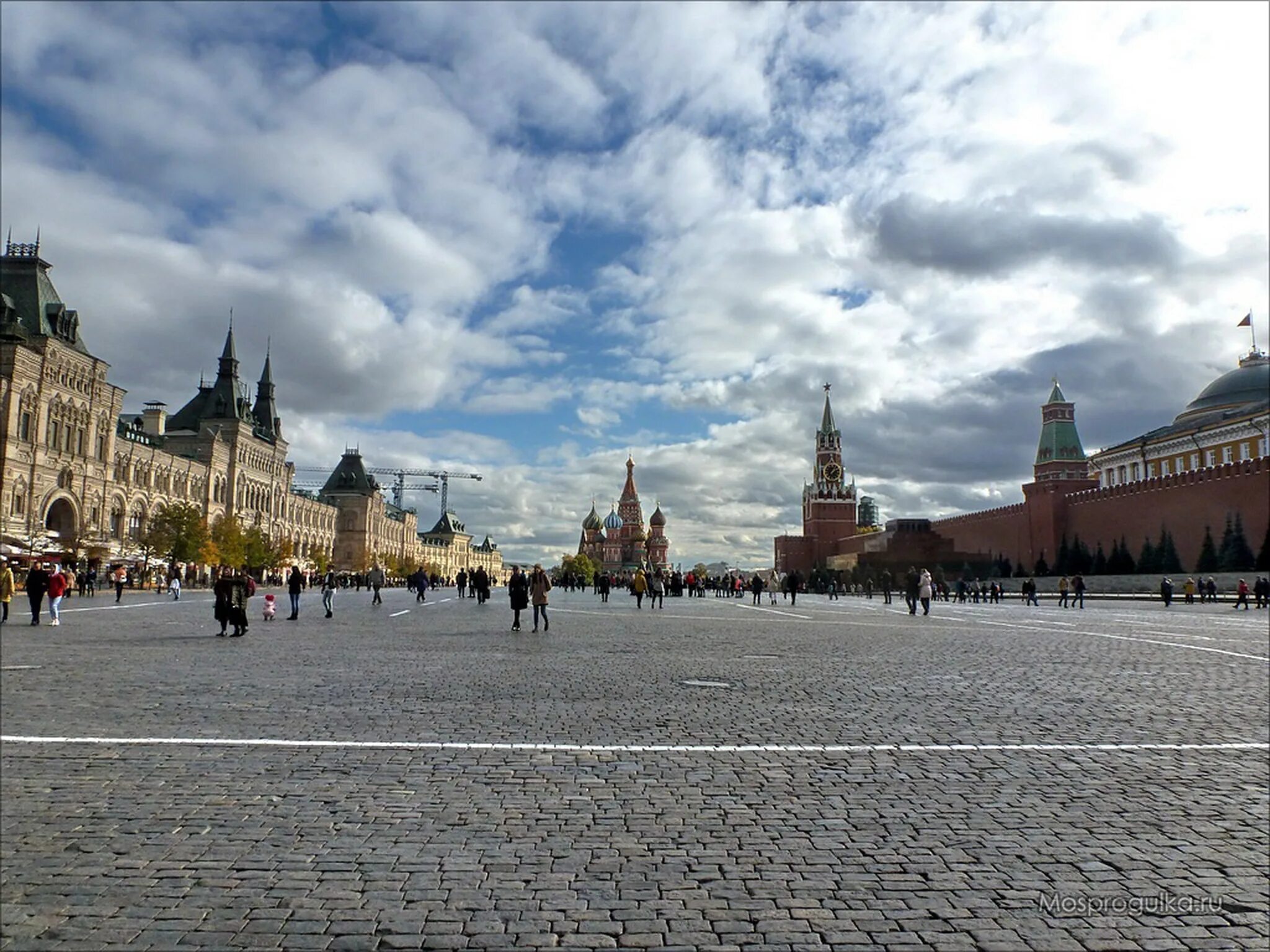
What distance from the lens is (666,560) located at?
161 meters

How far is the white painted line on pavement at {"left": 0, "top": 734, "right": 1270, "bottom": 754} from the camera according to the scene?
6855 millimetres

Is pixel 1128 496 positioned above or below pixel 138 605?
above

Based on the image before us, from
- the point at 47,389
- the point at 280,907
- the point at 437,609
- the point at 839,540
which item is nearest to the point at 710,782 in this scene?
the point at 280,907

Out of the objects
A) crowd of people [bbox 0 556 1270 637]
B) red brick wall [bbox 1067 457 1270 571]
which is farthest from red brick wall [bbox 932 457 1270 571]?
crowd of people [bbox 0 556 1270 637]

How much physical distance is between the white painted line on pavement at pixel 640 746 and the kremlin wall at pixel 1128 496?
1706 inches

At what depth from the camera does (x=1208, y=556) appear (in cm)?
4591

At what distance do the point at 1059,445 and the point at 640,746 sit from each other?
8416 centimetres

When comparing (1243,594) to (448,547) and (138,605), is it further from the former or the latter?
(448,547)

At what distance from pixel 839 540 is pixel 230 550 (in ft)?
218

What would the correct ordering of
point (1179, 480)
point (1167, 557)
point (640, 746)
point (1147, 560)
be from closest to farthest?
point (640, 746)
point (1167, 557)
point (1179, 480)
point (1147, 560)

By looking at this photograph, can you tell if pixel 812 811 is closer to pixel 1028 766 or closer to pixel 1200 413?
pixel 1028 766

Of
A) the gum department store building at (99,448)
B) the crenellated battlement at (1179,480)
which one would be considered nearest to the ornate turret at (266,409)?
the gum department store building at (99,448)

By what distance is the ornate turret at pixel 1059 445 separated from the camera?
82.2 metres

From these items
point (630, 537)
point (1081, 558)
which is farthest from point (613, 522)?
point (1081, 558)
